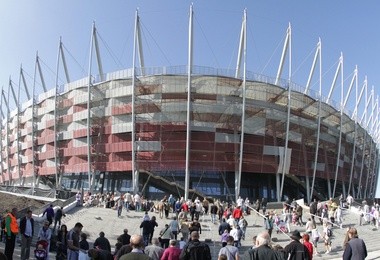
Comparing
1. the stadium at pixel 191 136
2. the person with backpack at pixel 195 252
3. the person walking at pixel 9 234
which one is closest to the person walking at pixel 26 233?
the person walking at pixel 9 234

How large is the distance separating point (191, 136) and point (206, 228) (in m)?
28.4

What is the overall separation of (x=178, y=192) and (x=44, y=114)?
28.6 metres

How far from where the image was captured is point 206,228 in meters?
26.9

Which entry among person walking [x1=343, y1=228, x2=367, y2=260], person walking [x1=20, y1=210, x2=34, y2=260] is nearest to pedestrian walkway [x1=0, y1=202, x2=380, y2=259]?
person walking [x1=20, y1=210, x2=34, y2=260]

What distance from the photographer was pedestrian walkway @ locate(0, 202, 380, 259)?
69.1 feet

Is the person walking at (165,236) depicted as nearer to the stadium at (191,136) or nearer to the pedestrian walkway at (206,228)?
the pedestrian walkway at (206,228)

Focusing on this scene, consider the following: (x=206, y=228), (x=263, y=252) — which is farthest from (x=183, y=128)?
(x=263, y=252)

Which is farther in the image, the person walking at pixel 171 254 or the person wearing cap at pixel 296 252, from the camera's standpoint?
the person wearing cap at pixel 296 252

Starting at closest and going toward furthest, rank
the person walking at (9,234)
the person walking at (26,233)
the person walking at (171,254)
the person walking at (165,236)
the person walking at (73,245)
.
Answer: the person walking at (171,254), the person walking at (73,245), the person walking at (9,234), the person walking at (26,233), the person walking at (165,236)

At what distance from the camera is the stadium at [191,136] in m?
54.6

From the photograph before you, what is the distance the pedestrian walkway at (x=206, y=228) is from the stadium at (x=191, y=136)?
20.1m

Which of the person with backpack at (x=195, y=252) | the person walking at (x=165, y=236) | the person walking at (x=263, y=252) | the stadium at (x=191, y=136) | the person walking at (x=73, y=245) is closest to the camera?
the person walking at (x=263, y=252)

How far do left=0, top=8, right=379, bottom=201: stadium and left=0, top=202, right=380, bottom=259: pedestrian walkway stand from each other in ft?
65.8

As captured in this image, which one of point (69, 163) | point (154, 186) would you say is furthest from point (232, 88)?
point (69, 163)
